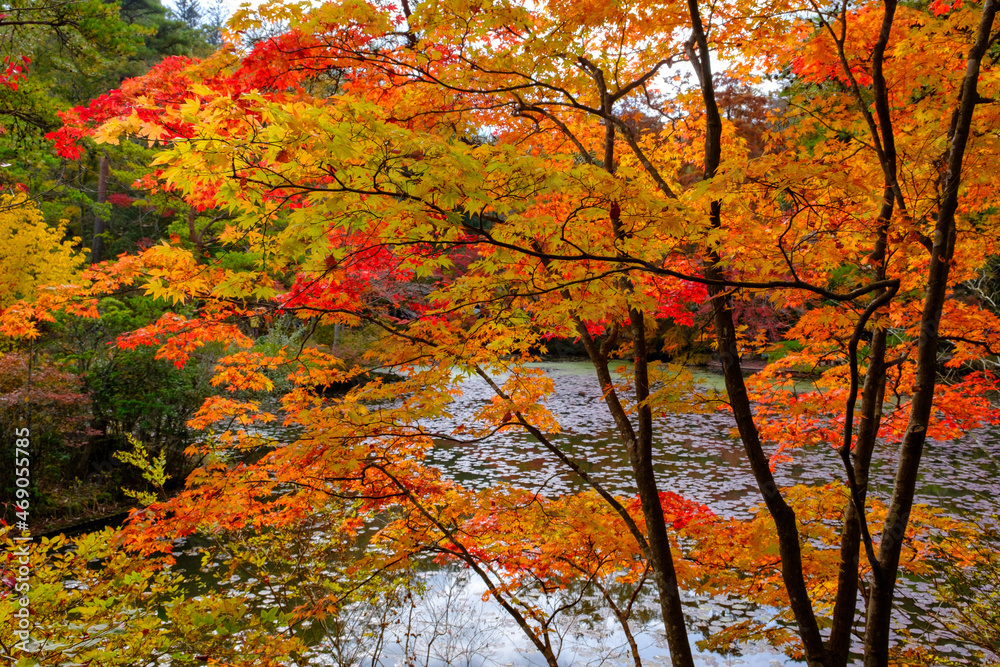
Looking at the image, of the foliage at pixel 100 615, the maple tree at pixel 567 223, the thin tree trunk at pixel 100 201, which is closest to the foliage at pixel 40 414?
the maple tree at pixel 567 223

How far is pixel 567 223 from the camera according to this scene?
2912mm

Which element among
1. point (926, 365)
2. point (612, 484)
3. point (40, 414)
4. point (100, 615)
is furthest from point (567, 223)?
point (40, 414)

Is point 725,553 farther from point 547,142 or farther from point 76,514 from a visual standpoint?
point 76,514

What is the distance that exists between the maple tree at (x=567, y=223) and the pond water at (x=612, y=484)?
1170 mm

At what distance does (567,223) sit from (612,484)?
6.95 meters

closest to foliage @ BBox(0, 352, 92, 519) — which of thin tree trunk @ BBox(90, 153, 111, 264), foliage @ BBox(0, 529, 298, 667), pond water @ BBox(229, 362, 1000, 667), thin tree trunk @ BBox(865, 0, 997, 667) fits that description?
foliage @ BBox(0, 529, 298, 667)

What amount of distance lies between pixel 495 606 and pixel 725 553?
3247mm

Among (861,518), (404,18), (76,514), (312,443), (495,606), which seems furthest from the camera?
(76,514)

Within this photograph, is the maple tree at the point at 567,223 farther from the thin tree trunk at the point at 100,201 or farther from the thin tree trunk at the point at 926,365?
the thin tree trunk at the point at 100,201

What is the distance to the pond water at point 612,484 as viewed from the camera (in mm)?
5324

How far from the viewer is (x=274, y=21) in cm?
330

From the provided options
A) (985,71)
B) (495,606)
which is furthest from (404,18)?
(495,606)

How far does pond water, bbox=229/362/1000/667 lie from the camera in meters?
5.32

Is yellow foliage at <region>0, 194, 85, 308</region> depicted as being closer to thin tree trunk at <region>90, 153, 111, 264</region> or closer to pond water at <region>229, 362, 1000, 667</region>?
thin tree trunk at <region>90, 153, 111, 264</region>
